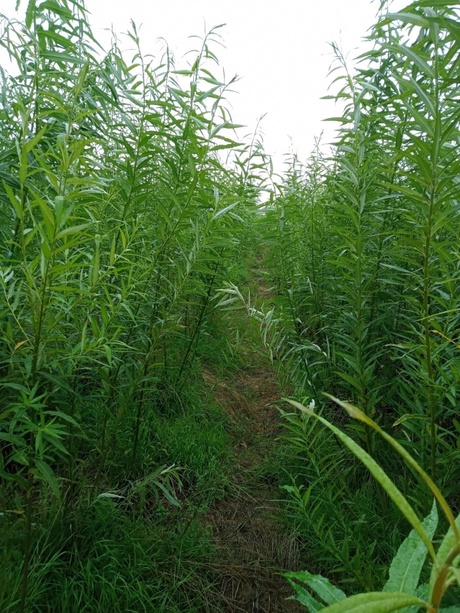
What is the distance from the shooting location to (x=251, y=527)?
215 centimetres

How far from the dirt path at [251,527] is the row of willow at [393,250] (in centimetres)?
39

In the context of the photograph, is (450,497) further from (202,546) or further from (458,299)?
(202,546)

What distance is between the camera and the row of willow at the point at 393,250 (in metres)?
1.36

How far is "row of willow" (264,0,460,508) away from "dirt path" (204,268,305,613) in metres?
0.39

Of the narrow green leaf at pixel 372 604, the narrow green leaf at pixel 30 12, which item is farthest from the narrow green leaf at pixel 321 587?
the narrow green leaf at pixel 30 12

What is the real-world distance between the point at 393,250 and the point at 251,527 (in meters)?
1.40

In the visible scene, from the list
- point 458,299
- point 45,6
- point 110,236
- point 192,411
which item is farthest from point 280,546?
point 45,6

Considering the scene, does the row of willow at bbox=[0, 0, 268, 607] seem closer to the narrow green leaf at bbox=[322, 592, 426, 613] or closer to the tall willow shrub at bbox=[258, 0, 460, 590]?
the tall willow shrub at bbox=[258, 0, 460, 590]

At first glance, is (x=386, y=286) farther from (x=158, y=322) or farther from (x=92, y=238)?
(x=92, y=238)

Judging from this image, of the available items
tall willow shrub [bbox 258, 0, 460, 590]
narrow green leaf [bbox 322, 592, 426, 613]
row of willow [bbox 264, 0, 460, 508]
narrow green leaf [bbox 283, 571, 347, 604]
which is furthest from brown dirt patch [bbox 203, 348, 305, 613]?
narrow green leaf [bbox 322, 592, 426, 613]

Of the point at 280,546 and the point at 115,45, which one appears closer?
the point at 280,546

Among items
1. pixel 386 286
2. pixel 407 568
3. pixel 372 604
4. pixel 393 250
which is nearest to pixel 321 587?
pixel 407 568

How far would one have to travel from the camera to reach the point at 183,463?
238cm

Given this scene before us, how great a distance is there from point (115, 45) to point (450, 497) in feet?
8.12
